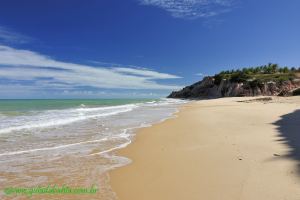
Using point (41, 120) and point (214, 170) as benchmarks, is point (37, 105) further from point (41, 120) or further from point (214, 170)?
point (214, 170)

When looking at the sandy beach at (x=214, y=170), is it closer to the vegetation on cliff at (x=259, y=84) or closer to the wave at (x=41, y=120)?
the wave at (x=41, y=120)

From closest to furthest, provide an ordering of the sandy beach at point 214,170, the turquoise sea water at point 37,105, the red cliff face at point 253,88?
the sandy beach at point 214,170
the turquoise sea water at point 37,105
the red cliff face at point 253,88

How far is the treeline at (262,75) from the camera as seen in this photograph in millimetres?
55375

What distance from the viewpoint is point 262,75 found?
→ 6575 cm

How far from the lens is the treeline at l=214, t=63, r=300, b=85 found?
5538 cm

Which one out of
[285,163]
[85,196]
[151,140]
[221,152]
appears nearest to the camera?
[85,196]

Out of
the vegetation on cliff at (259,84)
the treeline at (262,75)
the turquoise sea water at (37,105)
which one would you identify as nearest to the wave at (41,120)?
the turquoise sea water at (37,105)

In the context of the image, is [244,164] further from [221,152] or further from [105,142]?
[105,142]

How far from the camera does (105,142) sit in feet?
29.1

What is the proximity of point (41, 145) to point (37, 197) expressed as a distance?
4811mm

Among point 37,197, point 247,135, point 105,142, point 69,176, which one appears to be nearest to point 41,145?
point 105,142

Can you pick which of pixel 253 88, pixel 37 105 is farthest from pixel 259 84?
pixel 37 105

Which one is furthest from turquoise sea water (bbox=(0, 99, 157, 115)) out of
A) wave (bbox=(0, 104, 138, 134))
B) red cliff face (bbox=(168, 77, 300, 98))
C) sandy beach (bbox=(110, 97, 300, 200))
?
red cliff face (bbox=(168, 77, 300, 98))

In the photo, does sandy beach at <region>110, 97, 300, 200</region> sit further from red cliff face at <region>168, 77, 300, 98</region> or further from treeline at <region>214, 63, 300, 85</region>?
treeline at <region>214, 63, 300, 85</region>
